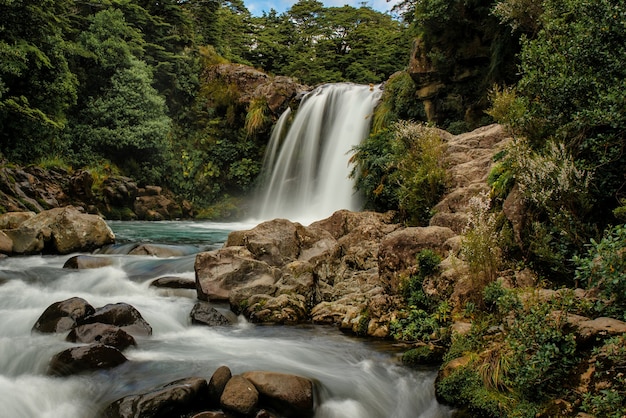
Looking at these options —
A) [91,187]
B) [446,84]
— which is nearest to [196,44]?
[91,187]

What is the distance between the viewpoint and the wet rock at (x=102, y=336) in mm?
5917

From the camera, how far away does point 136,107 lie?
2250 centimetres

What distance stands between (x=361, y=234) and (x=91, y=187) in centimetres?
1409

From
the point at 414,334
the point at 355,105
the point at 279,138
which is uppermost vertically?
the point at 355,105

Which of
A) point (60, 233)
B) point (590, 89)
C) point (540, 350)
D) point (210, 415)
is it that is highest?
point (590, 89)

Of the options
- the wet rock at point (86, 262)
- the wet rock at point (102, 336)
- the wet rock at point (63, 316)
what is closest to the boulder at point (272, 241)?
the wet rock at point (86, 262)

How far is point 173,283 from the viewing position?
912cm

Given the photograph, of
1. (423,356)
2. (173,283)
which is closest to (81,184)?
(173,283)

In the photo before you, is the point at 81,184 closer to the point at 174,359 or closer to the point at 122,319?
the point at 122,319

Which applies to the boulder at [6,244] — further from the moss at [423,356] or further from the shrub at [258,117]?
the shrub at [258,117]

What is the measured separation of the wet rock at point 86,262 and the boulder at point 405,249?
6.46 metres

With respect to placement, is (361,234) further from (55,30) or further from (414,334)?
(55,30)

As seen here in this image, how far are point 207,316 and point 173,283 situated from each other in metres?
2.00

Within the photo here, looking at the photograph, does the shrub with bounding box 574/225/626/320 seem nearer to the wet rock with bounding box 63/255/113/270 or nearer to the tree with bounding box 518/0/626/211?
the tree with bounding box 518/0/626/211
